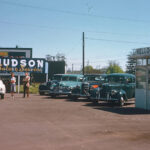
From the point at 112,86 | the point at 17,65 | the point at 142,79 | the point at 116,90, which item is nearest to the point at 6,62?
the point at 17,65

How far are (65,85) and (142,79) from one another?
7.16m

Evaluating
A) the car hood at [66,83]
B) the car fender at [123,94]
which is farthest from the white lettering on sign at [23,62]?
the car fender at [123,94]

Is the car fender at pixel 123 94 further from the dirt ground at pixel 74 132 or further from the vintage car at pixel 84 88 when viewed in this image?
the dirt ground at pixel 74 132

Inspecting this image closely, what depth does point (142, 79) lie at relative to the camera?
46.8 feet

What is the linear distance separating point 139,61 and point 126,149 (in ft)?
29.2

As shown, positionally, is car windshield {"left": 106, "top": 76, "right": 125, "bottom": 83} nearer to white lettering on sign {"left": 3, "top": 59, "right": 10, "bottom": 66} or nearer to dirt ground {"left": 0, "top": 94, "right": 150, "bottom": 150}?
dirt ground {"left": 0, "top": 94, "right": 150, "bottom": 150}

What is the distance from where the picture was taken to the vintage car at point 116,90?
15.3 m

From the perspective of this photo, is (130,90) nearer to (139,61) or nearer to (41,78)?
(139,61)

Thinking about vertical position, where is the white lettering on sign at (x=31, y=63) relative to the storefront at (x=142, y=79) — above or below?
above

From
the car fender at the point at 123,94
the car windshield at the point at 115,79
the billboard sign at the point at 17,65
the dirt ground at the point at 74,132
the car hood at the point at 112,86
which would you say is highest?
the billboard sign at the point at 17,65

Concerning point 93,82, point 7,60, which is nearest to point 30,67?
point 7,60

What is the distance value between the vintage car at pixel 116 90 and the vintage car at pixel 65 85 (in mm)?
4025

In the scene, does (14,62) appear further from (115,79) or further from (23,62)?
(115,79)

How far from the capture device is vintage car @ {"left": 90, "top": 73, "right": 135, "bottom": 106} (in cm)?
1527
